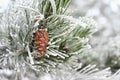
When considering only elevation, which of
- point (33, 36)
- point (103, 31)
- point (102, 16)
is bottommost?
point (33, 36)

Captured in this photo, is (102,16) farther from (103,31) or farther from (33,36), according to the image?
(33,36)

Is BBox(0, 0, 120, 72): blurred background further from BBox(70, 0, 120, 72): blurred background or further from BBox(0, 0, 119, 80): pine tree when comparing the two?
BBox(0, 0, 119, 80): pine tree

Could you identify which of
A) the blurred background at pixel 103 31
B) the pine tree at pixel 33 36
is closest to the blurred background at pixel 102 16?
the blurred background at pixel 103 31

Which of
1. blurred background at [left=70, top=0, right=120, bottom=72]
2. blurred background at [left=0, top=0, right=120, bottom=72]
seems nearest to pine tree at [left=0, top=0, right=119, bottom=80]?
blurred background at [left=0, top=0, right=120, bottom=72]

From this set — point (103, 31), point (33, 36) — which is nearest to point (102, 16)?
point (103, 31)

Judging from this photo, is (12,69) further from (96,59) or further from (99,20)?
(99,20)

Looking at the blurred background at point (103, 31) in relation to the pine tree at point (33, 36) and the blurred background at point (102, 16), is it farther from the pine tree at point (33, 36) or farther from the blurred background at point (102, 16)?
the pine tree at point (33, 36)
